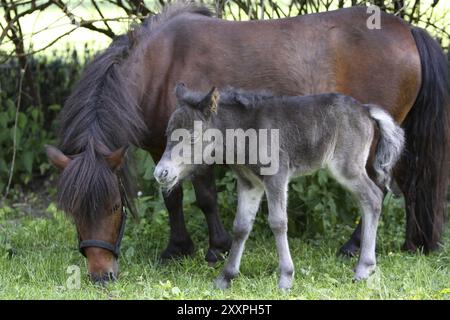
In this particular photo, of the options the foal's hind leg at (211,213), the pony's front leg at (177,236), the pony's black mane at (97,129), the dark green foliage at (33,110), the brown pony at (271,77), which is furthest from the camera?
the dark green foliage at (33,110)

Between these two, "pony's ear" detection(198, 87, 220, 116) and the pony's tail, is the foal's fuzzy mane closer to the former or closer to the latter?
"pony's ear" detection(198, 87, 220, 116)

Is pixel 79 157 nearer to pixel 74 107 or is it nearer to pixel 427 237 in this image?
pixel 74 107

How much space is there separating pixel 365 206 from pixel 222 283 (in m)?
1.02

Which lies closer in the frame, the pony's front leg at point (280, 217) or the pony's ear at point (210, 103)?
the pony's ear at point (210, 103)

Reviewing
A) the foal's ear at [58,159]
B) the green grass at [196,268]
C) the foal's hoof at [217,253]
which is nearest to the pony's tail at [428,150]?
the green grass at [196,268]

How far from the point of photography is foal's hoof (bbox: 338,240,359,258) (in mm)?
6066

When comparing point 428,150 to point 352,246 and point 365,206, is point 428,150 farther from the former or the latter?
point 365,206

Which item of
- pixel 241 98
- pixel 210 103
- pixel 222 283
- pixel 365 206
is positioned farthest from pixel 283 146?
pixel 222 283

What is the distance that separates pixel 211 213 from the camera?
5902 millimetres

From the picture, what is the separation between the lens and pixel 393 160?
5.21 meters

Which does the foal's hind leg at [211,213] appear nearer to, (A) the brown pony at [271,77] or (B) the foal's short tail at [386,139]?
(A) the brown pony at [271,77]

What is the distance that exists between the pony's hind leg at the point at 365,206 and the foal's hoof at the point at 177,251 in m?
1.45

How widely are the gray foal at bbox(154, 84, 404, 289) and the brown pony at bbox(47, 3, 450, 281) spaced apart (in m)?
0.61

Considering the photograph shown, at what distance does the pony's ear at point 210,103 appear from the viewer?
466 cm
